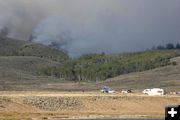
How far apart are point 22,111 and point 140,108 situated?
29091 mm

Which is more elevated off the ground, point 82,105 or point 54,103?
point 54,103

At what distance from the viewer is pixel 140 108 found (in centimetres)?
11081

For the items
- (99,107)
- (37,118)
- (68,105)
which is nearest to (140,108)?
(99,107)

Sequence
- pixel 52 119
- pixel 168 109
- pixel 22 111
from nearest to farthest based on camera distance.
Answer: pixel 168 109 → pixel 52 119 → pixel 22 111

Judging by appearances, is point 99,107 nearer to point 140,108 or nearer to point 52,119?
point 140,108

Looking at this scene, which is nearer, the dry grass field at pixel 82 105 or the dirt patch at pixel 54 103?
the dry grass field at pixel 82 105

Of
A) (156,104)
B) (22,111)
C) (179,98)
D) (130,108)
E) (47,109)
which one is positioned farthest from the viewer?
(179,98)

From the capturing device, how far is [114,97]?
4574 inches

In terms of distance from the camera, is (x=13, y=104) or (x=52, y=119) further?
(x=13, y=104)

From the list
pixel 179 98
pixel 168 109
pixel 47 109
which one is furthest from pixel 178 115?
pixel 179 98

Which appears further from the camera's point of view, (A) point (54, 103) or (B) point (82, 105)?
(B) point (82, 105)

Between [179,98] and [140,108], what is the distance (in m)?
19.1

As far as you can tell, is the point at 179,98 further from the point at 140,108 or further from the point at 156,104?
the point at 140,108

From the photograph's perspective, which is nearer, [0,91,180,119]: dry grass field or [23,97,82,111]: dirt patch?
[0,91,180,119]: dry grass field
